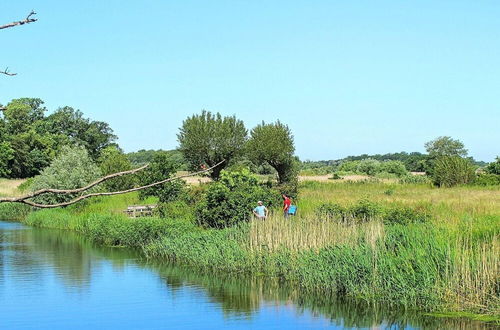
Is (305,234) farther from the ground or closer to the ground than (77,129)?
closer to the ground

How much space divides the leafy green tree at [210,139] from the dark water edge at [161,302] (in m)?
39.8

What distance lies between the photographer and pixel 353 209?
27.2 meters

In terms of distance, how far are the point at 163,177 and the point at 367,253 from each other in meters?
23.7

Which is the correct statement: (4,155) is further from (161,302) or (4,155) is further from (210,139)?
(161,302)

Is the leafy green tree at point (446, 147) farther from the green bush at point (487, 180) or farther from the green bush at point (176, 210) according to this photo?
the green bush at point (176, 210)

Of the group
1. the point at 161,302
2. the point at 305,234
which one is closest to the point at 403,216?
the point at 305,234

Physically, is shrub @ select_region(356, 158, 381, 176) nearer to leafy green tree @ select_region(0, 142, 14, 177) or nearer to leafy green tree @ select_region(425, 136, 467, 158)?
leafy green tree @ select_region(425, 136, 467, 158)

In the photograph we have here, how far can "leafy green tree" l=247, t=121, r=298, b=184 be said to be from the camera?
66.4 m

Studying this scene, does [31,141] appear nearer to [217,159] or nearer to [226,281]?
[217,159]

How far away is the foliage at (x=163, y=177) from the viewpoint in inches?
1526

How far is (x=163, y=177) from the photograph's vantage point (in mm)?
39656

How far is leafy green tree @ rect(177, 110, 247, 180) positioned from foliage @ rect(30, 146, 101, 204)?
16.0 metres

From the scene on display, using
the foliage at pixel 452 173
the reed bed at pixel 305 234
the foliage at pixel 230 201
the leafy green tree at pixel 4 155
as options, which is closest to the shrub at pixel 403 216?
the reed bed at pixel 305 234

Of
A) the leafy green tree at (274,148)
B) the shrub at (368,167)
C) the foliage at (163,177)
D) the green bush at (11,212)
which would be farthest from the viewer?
the shrub at (368,167)
